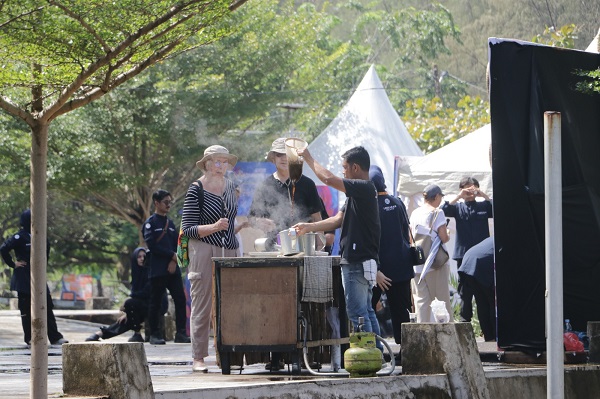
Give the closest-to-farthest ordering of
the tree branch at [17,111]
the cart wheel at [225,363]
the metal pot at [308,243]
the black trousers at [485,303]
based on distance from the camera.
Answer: the tree branch at [17,111] → the cart wheel at [225,363] → the metal pot at [308,243] → the black trousers at [485,303]

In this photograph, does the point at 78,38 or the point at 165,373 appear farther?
the point at 165,373

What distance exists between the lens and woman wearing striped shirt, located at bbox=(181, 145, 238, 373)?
10.4 metres

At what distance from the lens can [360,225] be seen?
33.1 feet

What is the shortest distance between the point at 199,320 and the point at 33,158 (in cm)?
343

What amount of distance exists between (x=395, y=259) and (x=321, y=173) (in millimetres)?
2086

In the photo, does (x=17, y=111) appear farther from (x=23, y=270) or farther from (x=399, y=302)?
(x=23, y=270)

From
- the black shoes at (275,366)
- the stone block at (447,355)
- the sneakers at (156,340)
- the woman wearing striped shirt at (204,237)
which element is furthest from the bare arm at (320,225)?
the sneakers at (156,340)

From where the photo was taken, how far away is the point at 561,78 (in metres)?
11.0

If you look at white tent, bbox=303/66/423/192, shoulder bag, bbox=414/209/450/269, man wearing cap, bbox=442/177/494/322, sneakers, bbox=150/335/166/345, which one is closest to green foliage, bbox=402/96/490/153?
white tent, bbox=303/66/423/192

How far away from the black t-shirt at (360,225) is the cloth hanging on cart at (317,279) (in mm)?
231

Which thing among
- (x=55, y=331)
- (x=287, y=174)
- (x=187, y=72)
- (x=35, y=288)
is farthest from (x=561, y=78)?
(x=187, y=72)

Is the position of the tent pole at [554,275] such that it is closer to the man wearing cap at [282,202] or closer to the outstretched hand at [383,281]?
the man wearing cap at [282,202]

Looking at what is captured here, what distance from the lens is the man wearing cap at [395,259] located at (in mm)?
11430

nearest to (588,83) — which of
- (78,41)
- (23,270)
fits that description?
(78,41)
